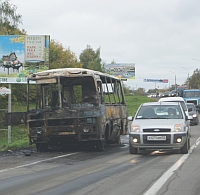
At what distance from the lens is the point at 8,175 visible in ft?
36.2

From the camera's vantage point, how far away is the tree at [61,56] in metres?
54.6

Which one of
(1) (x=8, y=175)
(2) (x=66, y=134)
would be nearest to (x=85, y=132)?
(2) (x=66, y=134)

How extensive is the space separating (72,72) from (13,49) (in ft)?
26.6

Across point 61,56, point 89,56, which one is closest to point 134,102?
point 89,56

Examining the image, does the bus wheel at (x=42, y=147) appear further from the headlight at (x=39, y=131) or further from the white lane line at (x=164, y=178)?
the white lane line at (x=164, y=178)

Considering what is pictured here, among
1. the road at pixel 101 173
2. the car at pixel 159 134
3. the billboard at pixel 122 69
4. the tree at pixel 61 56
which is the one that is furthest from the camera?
the billboard at pixel 122 69

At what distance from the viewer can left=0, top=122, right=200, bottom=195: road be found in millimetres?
8648

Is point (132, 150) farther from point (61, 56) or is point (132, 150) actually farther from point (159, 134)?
point (61, 56)

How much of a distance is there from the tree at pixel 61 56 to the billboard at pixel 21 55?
93.6ft

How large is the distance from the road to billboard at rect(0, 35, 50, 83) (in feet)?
26.4

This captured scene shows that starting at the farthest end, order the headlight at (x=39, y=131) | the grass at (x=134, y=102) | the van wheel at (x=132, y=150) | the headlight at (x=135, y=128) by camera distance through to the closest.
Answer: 1. the grass at (x=134, y=102)
2. the headlight at (x=39, y=131)
3. the van wheel at (x=132, y=150)
4. the headlight at (x=135, y=128)

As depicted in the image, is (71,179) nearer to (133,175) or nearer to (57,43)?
(133,175)

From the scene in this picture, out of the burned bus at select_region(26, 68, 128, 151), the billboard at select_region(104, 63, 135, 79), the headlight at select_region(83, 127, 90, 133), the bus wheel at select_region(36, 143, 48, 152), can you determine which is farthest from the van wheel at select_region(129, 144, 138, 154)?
the billboard at select_region(104, 63, 135, 79)

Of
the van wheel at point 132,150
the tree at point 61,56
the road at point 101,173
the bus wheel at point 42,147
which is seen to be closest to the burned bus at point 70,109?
the bus wheel at point 42,147
